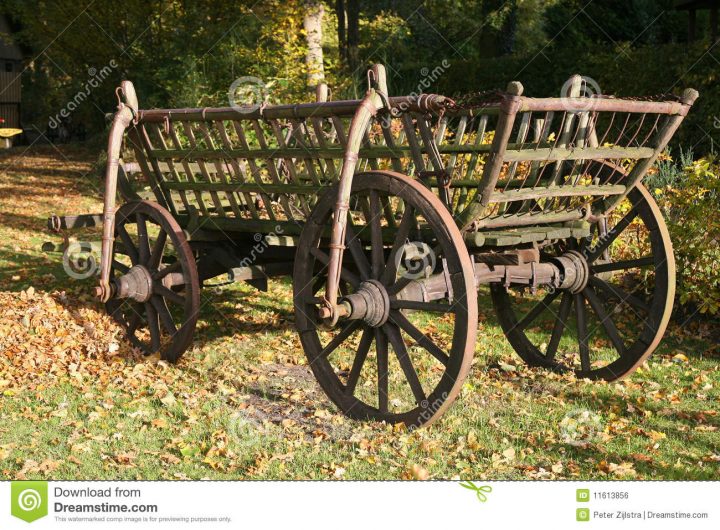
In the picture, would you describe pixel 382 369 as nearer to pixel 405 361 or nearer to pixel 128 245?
pixel 405 361

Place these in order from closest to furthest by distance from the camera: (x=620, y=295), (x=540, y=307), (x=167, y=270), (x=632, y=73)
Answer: (x=620, y=295) < (x=167, y=270) < (x=540, y=307) < (x=632, y=73)

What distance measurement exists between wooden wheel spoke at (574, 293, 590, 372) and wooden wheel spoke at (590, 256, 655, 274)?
235mm

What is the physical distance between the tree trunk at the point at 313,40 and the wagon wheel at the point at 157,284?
991cm

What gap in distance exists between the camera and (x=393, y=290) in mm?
5180

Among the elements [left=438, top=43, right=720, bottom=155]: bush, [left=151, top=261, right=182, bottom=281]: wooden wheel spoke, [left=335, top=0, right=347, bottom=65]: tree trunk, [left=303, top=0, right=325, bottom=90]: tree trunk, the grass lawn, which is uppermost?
[left=335, top=0, right=347, bottom=65]: tree trunk

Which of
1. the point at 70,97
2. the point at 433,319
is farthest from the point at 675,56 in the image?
the point at 70,97

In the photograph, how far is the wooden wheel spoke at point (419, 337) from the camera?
494 cm

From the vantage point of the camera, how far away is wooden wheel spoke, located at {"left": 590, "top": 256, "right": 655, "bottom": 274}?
19.7 feet

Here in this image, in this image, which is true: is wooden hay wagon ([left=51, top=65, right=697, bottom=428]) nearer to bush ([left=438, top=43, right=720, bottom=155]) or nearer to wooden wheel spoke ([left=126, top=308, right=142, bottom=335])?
wooden wheel spoke ([left=126, top=308, right=142, bottom=335])

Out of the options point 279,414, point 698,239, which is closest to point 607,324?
point 698,239

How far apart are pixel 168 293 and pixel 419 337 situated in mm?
2240

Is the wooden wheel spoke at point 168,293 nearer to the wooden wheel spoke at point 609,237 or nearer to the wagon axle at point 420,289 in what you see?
the wagon axle at point 420,289

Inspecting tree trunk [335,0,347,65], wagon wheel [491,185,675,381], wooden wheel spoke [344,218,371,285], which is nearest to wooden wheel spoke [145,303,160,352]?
wooden wheel spoke [344,218,371,285]

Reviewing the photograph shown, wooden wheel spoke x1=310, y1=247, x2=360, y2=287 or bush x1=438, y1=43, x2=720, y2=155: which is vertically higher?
bush x1=438, y1=43, x2=720, y2=155
